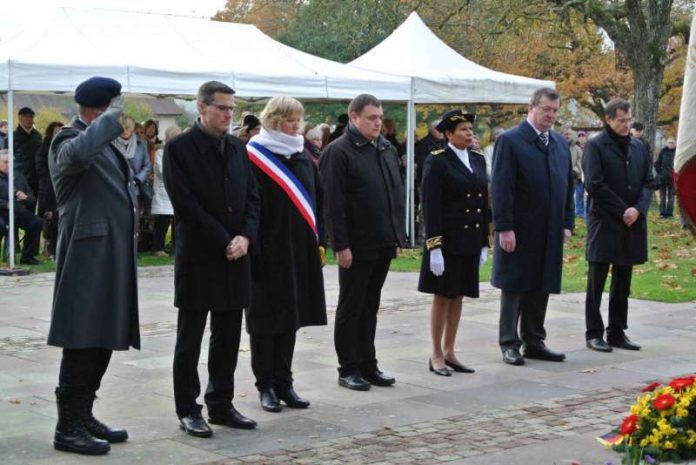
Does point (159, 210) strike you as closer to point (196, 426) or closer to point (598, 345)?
point (598, 345)

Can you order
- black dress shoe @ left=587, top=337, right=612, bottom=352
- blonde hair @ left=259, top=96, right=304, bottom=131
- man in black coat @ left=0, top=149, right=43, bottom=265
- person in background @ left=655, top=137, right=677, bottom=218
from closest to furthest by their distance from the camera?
1. blonde hair @ left=259, top=96, right=304, bottom=131
2. black dress shoe @ left=587, top=337, right=612, bottom=352
3. man in black coat @ left=0, top=149, right=43, bottom=265
4. person in background @ left=655, top=137, right=677, bottom=218

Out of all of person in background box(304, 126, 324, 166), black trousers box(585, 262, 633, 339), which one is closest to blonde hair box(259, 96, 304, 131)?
black trousers box(585, 262, 633, 339)

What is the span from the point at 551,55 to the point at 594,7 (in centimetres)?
1233

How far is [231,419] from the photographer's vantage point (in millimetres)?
6918

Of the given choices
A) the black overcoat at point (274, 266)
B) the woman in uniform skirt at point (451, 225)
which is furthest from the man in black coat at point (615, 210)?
the black overcoat at point (274, 266)

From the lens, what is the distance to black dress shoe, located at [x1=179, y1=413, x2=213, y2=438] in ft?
21.8

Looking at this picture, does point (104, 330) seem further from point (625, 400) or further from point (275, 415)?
point (625, 400)

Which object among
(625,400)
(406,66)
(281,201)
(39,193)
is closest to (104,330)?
(281,201)

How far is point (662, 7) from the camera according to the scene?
28250 mm

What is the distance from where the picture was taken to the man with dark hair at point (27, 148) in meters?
16.9

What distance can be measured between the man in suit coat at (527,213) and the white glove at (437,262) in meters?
0.81

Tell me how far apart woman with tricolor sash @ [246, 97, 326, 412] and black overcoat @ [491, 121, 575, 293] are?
213 centimetres

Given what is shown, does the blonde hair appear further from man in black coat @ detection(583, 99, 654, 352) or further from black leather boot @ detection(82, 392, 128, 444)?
man in black coat @ detection(583, 99, 654, 352)

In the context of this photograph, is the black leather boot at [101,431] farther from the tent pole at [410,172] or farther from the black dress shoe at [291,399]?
the tent pole at [410,172]
